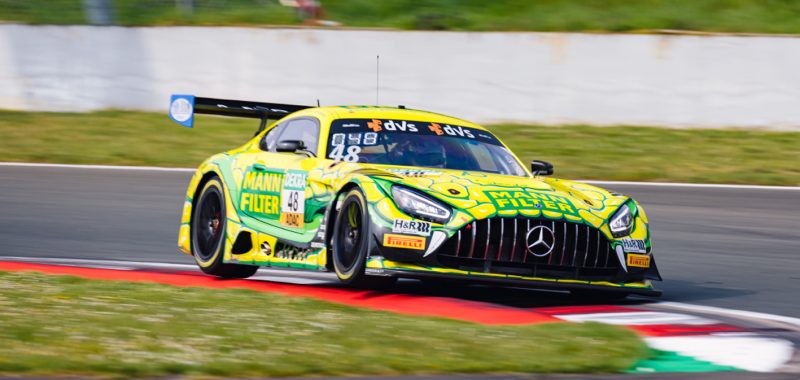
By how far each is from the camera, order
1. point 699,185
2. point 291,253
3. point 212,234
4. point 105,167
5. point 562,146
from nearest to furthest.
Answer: point 291,253 < point 212,234 < point 699,185 < point 105,167 < point 562,146

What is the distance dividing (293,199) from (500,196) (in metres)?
1.51

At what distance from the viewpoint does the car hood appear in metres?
7.66

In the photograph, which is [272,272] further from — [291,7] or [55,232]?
[291,7]

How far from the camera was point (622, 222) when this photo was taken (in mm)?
8094

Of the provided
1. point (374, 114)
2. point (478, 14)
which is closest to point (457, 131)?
point (374, 114)

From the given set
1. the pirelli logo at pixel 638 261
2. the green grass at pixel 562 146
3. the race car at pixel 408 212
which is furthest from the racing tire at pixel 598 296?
the green grass at pixel 562 146

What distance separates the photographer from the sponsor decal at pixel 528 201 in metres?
7.72

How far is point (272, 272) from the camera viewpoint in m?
10.1

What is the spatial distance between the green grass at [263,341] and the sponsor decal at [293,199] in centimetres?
121

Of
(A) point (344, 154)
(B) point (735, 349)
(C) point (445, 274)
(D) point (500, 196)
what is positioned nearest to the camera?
(B) point (735, 349)

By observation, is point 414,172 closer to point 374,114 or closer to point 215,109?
point 374,114

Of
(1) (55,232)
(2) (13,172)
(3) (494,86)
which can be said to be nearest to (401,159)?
(1) (55,232)

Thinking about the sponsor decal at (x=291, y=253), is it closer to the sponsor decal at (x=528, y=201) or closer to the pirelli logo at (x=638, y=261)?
the sponsor decal at (x=528, y=201)

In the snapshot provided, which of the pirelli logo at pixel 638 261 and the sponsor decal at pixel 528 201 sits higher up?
the sponsor decal at pixel 528 201
